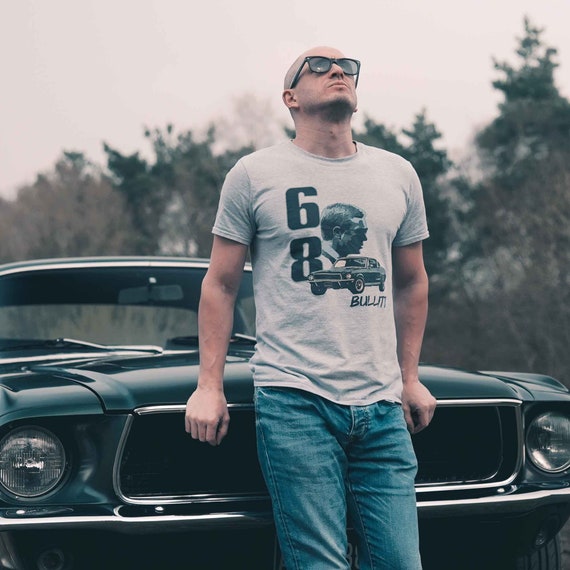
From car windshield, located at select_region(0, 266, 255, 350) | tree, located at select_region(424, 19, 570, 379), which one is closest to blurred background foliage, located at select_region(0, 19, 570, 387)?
tree, located at select_region(424, 19, 570, 379)

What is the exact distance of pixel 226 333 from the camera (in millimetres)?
3068

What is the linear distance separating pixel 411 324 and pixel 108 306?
7.07ft

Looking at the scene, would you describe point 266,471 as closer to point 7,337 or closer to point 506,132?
point 7,337

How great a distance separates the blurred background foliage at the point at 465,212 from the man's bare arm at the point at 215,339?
33223 mm

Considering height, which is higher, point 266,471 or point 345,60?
point 345,60

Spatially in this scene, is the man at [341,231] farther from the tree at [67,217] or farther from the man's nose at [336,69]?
the tree at [67,217]

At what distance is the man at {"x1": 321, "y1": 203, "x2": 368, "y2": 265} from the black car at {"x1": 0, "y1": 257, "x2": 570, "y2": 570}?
615mm

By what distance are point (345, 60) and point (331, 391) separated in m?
0.90

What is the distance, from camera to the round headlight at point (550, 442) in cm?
383

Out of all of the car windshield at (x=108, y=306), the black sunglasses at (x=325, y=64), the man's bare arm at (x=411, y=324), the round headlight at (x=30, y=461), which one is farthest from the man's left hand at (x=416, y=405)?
the car windshield at (x=108, y=306)

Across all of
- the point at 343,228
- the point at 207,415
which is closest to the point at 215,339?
the point at 207,415

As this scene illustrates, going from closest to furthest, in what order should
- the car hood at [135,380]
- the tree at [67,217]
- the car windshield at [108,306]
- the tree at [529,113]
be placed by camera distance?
the car hood at [135,380], the car windshield at [108,306], the tree at [529,113], the tree at [67,217]

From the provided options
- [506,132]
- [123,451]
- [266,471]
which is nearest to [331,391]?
[266,471]

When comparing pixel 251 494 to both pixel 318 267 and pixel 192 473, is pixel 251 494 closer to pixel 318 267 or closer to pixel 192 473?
pixel 192 473
